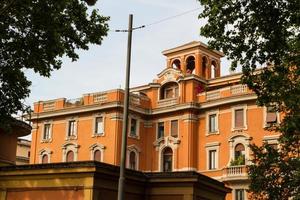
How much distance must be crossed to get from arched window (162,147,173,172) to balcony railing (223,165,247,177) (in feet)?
23.7

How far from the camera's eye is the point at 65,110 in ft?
176

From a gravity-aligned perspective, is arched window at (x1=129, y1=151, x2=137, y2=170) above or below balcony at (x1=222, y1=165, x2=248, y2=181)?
above

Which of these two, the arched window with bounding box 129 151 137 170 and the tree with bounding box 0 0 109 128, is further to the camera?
the arched window with bounding box 129 151 137 170

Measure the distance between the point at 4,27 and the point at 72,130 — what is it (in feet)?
121

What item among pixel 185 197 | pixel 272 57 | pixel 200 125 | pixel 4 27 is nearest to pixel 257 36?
pixel 272 57

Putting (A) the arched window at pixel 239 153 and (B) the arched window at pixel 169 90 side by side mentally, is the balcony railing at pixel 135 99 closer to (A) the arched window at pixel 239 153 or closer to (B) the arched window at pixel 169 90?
(B) the arched window at pixel 169 90

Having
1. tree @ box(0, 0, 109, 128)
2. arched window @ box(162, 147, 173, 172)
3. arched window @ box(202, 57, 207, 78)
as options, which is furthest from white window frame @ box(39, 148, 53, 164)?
tree @ box(0, 0, 109, 128)

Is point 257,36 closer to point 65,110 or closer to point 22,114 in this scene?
point 22,114

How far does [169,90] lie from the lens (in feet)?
177

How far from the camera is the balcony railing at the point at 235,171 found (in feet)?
146

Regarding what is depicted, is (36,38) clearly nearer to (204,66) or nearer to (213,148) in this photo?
(213,148)

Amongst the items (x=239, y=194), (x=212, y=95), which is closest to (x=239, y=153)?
(x=239, y=194)

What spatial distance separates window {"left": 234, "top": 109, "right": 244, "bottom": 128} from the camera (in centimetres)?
4800

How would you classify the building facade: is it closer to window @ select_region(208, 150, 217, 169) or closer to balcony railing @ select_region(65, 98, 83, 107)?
balcony railing @ select_region(65, 98, 83, 107)
